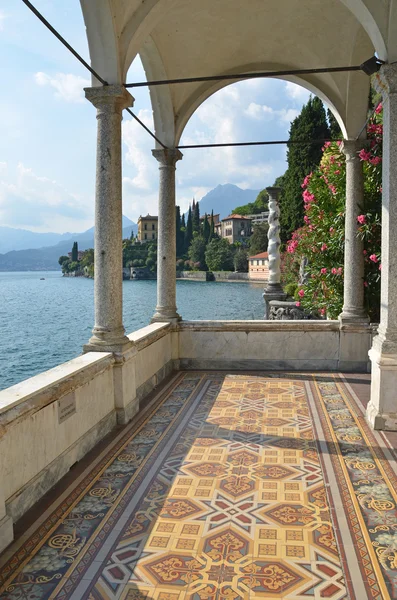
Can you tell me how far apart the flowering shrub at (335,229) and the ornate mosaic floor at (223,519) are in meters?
3.09

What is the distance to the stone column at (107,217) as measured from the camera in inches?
205

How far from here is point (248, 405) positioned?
6078mm

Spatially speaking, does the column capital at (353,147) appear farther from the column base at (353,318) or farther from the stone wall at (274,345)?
the stone wall at (274,345)

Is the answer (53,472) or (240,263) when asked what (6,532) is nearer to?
(53,472)

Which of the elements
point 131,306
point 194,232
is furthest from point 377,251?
point 194,232

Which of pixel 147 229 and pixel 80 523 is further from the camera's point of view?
pixel 147 229

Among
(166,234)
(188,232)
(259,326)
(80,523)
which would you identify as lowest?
(80,523)

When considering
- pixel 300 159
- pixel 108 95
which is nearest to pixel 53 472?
pixel 108 95

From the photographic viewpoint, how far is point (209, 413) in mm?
5746

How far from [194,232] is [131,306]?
1809 inches

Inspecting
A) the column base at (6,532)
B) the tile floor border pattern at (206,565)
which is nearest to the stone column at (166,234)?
the tile floor border pattern at (206,565)

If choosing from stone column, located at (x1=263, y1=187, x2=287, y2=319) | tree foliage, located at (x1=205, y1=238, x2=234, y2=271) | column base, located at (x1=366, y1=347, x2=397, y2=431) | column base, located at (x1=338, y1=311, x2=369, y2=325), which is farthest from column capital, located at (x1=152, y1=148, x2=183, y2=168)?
tree foliage, located at (x1=205, y1=238, x2=234, y2=271)

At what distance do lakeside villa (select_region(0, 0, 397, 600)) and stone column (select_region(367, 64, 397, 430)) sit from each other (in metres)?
0.02

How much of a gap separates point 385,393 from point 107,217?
131 inches
